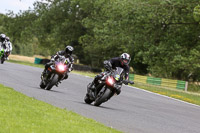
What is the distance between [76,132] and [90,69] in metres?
42.7

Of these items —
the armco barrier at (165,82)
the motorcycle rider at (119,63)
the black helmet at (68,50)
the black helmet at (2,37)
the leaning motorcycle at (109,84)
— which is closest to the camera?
the leaning motorcycle at (109,84)

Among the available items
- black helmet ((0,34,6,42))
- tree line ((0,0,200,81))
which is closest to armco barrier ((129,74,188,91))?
tree line ((0,0,200,81))

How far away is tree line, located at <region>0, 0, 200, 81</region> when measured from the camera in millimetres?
36500

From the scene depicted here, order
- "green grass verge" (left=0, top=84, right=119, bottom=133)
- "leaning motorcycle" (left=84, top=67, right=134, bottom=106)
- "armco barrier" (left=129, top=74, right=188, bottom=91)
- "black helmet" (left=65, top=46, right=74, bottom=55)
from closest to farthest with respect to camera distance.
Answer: "green grass verge" (left=0, top=84, right=119, bottom=133) < "leaning motorcycle" (left=84, top=67, right=134, bottom=106) < "black helmet" (left=65, top=46, right=74, bottom=55) < "armco barrier" (left=129, top=74, right=188, bottom=91)

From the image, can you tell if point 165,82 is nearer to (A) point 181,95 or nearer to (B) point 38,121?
(A) point 181,95

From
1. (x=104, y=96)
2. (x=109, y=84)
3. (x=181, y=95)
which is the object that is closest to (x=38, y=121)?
(x=109, y=84)

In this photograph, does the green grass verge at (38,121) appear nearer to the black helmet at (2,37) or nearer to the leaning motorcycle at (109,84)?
the leaning motorcycle at (109,84)

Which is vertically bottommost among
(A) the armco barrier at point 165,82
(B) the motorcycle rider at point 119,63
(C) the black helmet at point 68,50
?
(A) the armco barrier at point 165,82

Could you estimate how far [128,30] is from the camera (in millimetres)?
41500

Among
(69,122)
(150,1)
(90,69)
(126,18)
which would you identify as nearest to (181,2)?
(150,1)

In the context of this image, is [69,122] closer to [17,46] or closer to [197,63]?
[197,63]

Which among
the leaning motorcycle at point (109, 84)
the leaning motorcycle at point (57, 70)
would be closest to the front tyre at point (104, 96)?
the leaning motorcycle at point (109, 84)

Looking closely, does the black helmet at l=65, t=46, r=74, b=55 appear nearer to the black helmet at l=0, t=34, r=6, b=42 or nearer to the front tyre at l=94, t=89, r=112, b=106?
the front tyre at l=94, t=89, r=112, b=106

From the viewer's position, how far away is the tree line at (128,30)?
120ft
